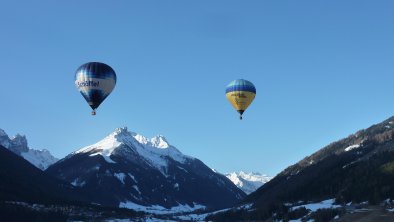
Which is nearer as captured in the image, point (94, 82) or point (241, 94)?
point (94, 82)

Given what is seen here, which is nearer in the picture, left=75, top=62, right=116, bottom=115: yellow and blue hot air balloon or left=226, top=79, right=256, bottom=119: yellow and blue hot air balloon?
left=75, top=62, right=116, bottom=115: yellow and blue hot air balloon

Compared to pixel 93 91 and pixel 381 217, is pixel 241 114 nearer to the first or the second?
pixel 93 91

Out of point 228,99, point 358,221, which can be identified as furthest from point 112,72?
point 358,221

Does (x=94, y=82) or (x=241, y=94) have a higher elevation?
(x=94, y=82)

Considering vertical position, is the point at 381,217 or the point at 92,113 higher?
the point at 92,113
